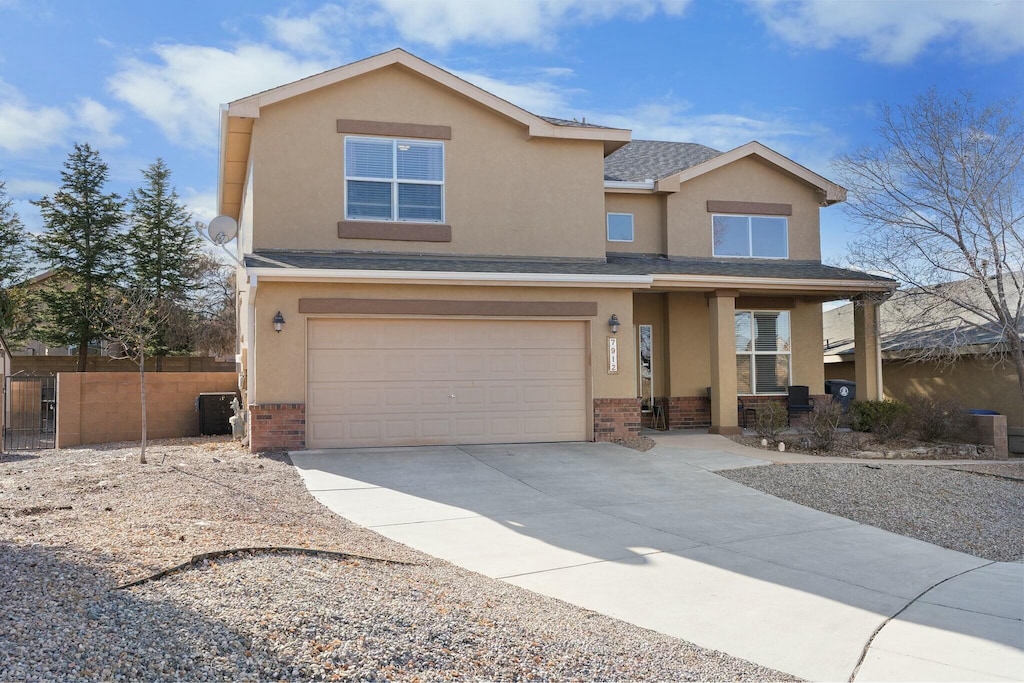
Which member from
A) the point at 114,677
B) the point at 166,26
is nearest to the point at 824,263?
the point at 166,26

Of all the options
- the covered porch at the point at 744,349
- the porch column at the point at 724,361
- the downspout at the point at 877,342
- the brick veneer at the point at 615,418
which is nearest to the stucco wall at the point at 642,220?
the covered porch at the point at 744,349

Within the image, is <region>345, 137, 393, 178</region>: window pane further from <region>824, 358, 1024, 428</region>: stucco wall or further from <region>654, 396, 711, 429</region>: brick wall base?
<region>824, 358, 1024, 428</region>: stucco wall

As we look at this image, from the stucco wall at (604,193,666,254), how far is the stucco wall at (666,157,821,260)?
0.28m

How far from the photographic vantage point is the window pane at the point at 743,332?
18203mm

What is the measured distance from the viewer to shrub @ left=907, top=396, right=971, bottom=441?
15.1 meters

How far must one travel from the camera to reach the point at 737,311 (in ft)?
59.5

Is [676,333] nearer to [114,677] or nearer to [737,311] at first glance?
[737,311]

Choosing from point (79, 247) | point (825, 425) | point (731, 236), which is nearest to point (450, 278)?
point (825, 425)

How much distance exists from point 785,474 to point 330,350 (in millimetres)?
7645

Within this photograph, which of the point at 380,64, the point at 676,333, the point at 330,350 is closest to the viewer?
the point at 330,350

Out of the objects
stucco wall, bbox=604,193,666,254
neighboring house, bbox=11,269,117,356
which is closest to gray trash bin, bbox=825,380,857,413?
stucco wall, bbox=604,193,666,254

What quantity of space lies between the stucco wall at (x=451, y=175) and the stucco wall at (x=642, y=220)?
1.81m

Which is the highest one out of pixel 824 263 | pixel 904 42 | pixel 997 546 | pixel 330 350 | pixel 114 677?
pixel 904 42

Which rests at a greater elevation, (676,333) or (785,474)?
(676,333)
